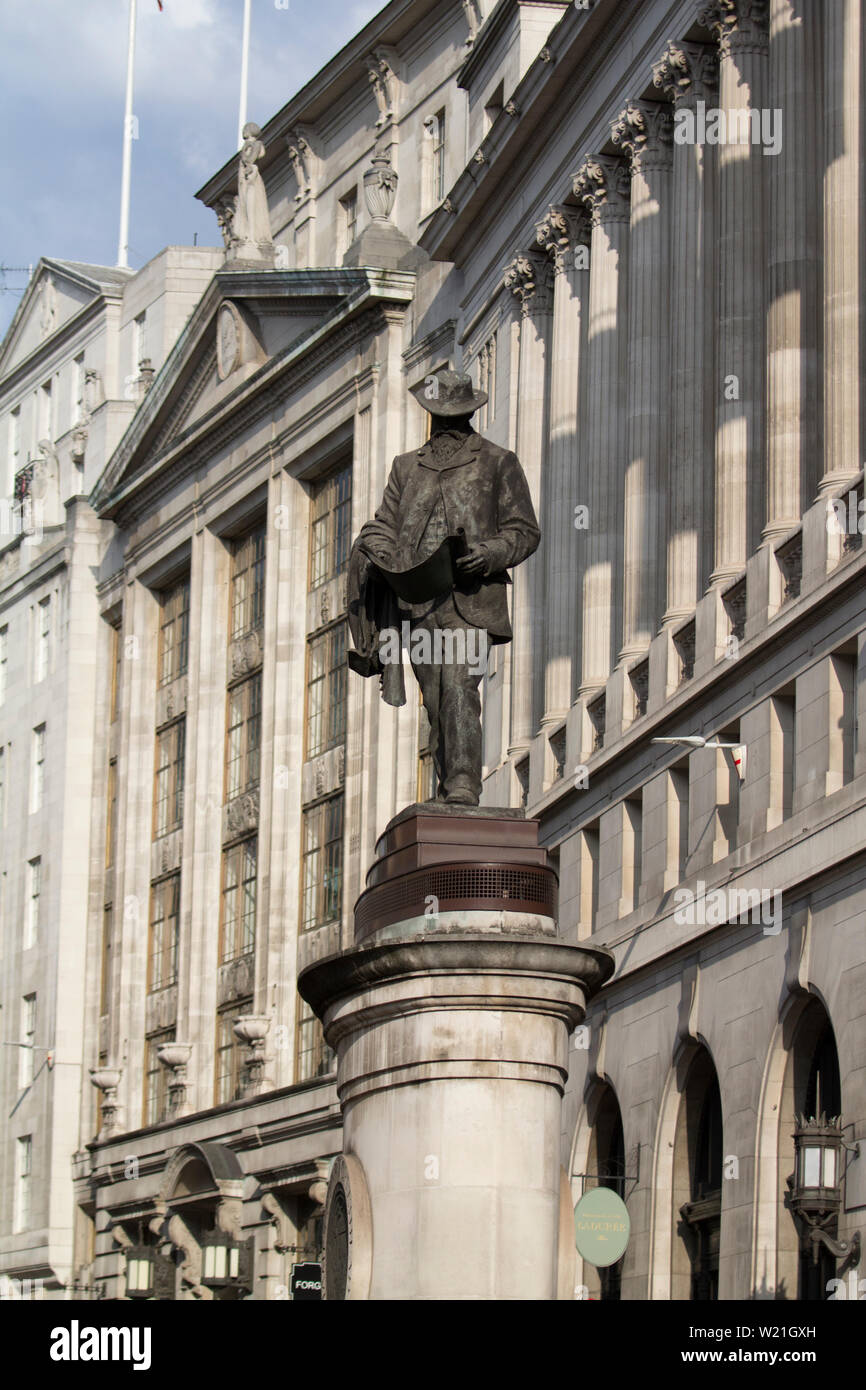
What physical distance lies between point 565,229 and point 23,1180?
4095cm

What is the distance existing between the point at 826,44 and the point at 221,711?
36.8 metres

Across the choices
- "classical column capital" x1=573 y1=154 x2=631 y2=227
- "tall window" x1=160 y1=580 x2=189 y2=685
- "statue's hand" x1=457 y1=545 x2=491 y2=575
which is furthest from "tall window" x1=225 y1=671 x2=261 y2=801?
"statue's hand" x1=457 y1=545 x2=491 y2=575

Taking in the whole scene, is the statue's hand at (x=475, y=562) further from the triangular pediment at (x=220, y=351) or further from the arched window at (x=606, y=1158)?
the triangular pediment at (x=220, y=351)

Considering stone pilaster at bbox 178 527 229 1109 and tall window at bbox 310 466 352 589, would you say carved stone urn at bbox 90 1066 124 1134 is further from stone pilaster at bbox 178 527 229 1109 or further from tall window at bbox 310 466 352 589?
tall window at bbox 310 466 352 589

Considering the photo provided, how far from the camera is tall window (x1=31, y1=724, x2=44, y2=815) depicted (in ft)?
275

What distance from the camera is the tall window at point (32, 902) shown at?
8244cm

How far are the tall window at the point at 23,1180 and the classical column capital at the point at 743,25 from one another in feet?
157

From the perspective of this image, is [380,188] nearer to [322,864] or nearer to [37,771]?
[322,864]

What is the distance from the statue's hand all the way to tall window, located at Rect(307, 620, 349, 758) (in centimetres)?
4430

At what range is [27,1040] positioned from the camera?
81.8m

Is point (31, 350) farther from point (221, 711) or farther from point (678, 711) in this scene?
point (678, 711)

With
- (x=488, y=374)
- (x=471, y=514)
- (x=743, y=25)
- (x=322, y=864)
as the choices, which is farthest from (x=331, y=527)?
(x=471, y=514)
